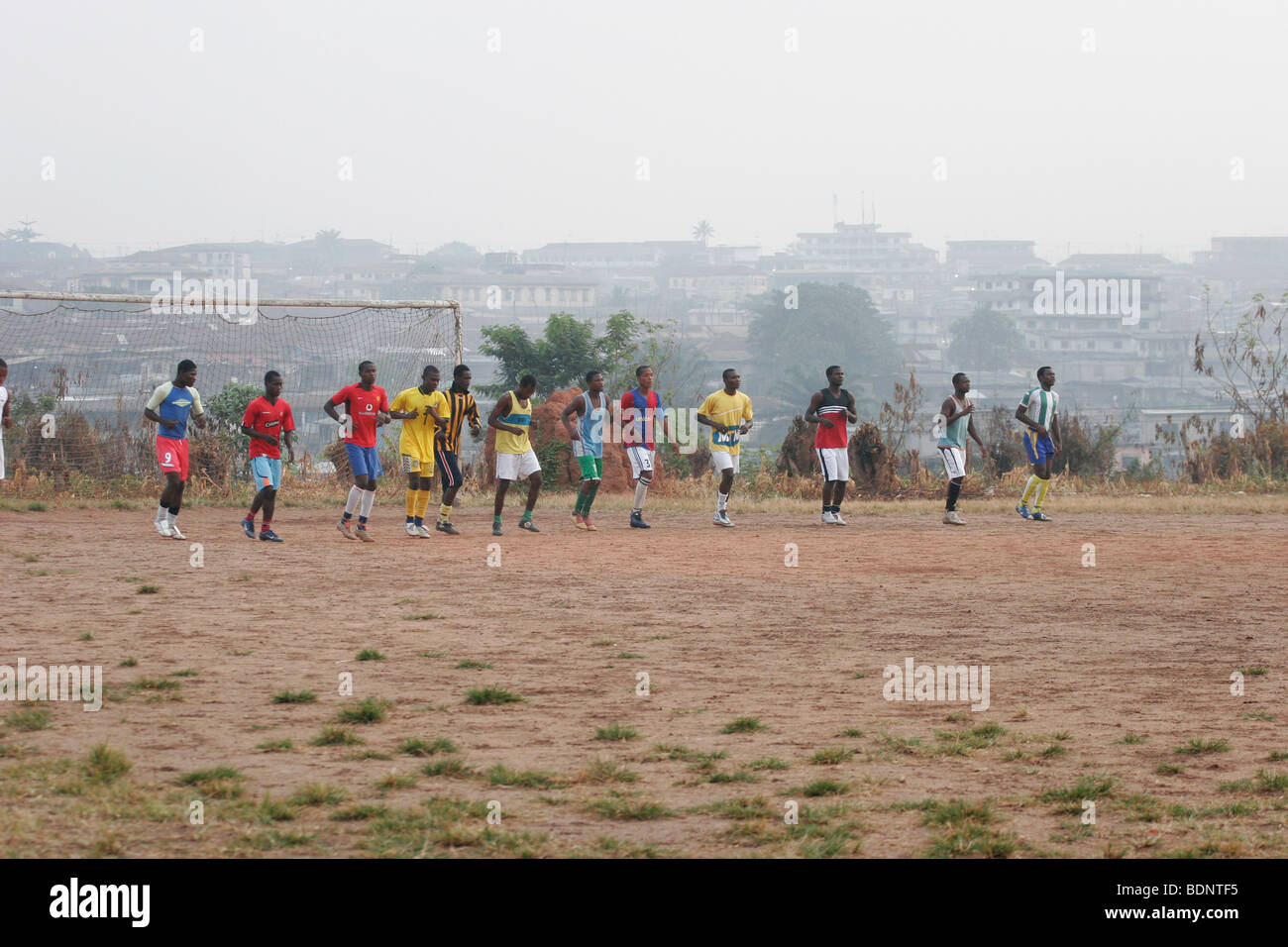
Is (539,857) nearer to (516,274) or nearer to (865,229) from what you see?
(516,274)

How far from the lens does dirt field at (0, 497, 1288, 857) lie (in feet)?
17.8

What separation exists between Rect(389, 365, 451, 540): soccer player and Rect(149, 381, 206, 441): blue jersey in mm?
2118

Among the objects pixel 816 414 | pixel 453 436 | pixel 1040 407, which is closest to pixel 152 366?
pixel 453 436

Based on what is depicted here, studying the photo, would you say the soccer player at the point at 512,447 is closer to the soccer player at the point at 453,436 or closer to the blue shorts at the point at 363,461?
the soccer player at the point at 453,436

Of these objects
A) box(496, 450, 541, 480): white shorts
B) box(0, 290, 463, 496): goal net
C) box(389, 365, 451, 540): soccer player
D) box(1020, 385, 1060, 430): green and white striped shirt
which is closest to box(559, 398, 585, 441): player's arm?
box(496, 450, 541, 480): white shorts

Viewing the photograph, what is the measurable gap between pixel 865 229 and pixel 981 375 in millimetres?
89317

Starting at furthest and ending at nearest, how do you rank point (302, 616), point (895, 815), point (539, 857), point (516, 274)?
point (516, 274) → point (302, 616) → point (895, 815) → point (539, 857)

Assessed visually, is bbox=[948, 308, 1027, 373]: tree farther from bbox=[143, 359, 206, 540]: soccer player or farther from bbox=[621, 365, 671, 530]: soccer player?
bbox=[143, 359, 206, 540]: soccer player

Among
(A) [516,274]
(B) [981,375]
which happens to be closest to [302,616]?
(B) [981,375]

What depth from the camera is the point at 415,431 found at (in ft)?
51.2

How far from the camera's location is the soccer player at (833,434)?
17.2 m

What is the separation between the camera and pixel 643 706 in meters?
7.58

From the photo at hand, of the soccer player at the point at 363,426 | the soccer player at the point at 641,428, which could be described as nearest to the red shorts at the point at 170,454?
the soccer player at the point at 363,426

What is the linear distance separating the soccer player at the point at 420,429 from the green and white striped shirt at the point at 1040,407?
7432mm
